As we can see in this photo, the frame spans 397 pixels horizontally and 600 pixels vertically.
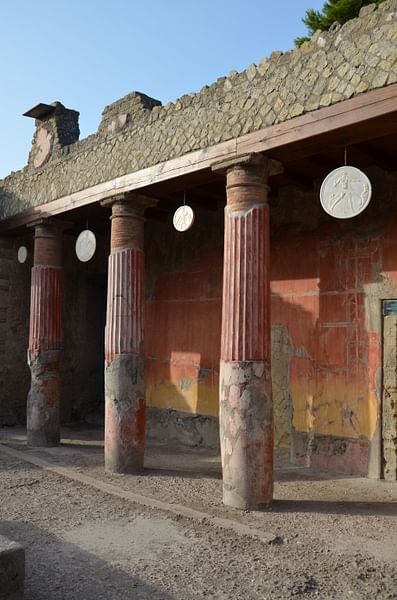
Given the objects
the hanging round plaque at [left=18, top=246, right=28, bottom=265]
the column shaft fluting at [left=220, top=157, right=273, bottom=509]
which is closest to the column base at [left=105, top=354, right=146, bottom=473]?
the column shaft fluting at [left=220, top=157, right=273, bottom=509]

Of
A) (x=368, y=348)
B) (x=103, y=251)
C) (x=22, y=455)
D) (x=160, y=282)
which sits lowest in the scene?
(x=22, y=455)

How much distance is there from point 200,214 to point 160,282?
144 cm

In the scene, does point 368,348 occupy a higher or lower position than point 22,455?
higher

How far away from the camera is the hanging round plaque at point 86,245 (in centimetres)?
818

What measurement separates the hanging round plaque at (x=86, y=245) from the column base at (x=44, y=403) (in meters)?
1.80

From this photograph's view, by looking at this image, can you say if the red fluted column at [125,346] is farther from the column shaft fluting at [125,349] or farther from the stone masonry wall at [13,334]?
the stone masonry wall at [13,334]

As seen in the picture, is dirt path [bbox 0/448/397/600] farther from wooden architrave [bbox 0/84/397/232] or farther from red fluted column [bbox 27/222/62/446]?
wooden architrave [bbox 0/84/397/232]

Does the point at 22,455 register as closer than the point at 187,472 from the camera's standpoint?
No

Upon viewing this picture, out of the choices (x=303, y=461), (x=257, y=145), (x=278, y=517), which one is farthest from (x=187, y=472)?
(x=257, y=145)

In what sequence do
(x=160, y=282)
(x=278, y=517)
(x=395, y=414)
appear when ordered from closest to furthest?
(x=278, y=517) → (x=395, y=414) → (x=160, y=282)

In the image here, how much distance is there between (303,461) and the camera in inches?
288

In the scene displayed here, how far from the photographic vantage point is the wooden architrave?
4820mm

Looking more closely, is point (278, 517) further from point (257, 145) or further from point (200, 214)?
point (200, 214)

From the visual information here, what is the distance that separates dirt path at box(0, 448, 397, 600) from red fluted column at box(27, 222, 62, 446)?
2.92 m
